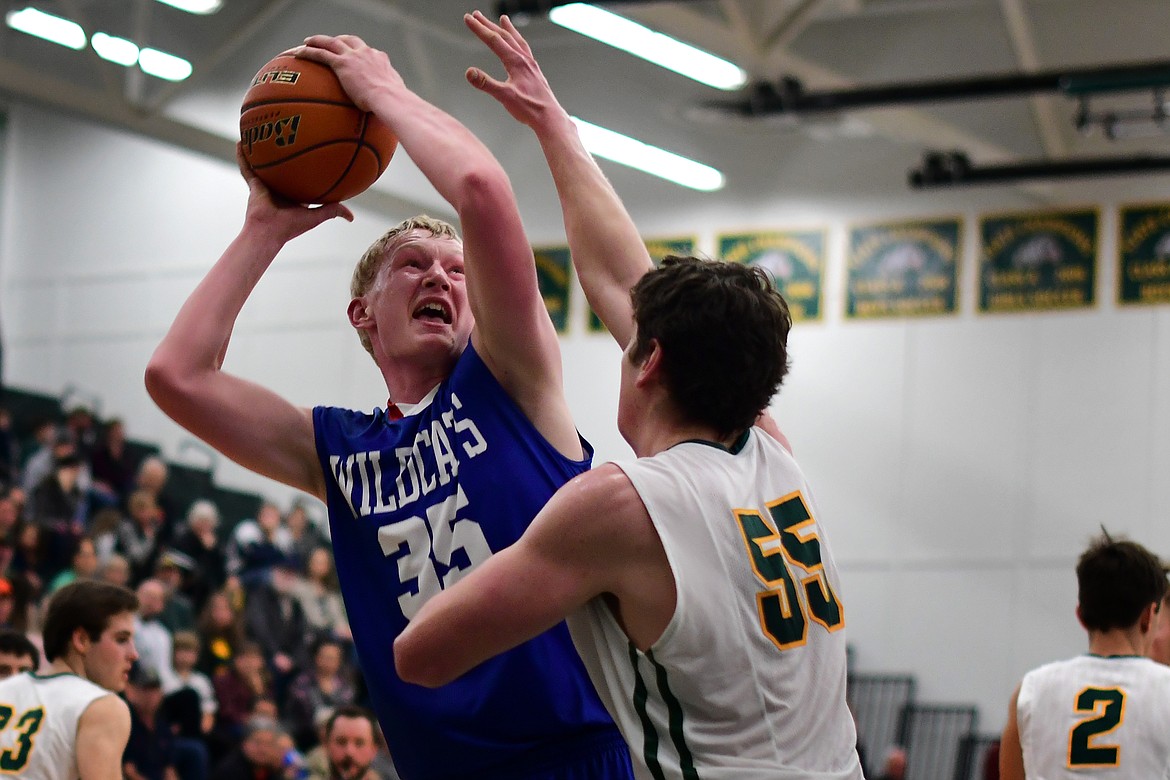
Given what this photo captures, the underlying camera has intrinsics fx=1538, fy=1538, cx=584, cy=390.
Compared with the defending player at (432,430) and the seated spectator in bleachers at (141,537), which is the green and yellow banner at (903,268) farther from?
the defending player at (432,430)

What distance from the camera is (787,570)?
2.40m

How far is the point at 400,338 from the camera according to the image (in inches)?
132

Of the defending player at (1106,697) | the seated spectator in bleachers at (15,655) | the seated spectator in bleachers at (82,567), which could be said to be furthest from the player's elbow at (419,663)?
the seated spectator in bleachers at (82,567)

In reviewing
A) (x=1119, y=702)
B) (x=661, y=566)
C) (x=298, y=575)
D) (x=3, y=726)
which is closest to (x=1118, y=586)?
(x=1119, y=702)

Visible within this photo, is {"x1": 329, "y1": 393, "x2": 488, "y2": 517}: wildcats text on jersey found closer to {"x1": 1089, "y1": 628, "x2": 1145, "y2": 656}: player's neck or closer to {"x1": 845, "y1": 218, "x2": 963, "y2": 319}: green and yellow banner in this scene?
{"x1": 1089, "y1": 628, "x2": 1145, "y2": 656}: player's neck

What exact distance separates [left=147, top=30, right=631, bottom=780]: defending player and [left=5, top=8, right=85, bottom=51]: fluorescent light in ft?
38.1

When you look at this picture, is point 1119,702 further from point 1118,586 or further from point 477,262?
point 477,262

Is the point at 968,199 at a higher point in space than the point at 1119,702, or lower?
higher

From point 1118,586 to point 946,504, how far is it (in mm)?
10611

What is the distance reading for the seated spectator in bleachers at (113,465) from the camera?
14762 millimetres

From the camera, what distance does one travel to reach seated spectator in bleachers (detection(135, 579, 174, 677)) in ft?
34.3

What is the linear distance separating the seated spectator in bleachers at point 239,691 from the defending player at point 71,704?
5.03 m

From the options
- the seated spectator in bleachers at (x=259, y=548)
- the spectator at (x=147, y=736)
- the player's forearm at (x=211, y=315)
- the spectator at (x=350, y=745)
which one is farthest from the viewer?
the seated spectator in bleachers at (x=259, y=548)

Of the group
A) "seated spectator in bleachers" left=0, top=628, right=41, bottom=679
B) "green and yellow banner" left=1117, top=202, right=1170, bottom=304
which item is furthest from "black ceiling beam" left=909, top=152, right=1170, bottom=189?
"seated spectator in bleachers" left=0, top=628, right=41, bottom=679
